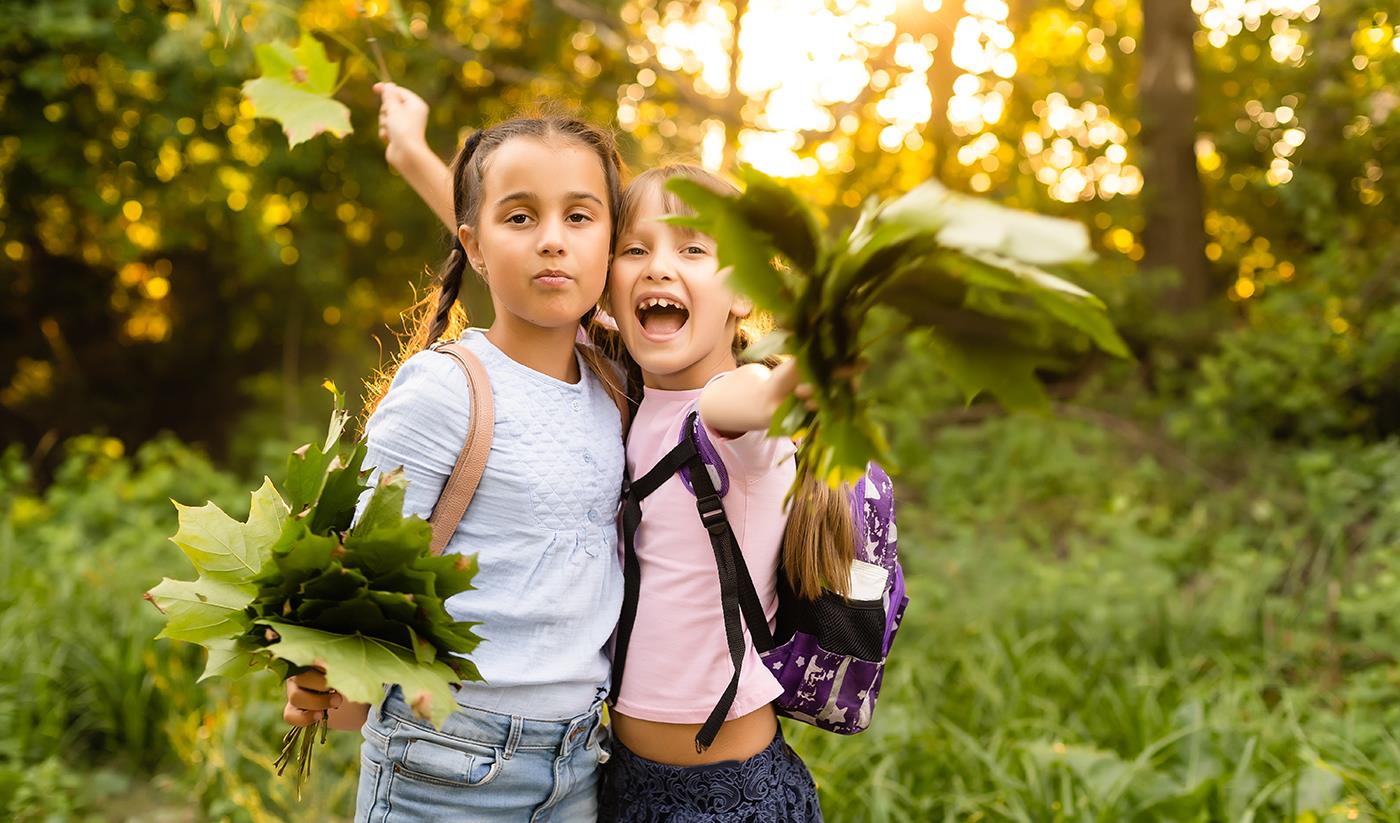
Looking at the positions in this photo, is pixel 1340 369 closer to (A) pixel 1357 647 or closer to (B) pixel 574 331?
(A) pixel 1357 647

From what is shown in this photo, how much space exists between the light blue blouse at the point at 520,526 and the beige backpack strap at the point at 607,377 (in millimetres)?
175

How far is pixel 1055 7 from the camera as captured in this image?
314 inches

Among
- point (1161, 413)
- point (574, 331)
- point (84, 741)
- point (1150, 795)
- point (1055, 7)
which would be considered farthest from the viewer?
point (1055, 7)

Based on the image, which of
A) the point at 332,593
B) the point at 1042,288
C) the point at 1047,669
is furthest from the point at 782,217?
the point at 1047,669

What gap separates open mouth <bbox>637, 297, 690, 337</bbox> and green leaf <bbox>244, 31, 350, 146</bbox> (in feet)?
2.28

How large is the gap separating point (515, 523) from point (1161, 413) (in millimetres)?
5748

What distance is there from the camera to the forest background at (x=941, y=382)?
3.37 metres

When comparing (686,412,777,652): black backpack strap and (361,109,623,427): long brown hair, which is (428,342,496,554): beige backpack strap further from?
(686,412,777,652): black backpack strap

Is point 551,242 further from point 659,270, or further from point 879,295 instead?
point 879,295

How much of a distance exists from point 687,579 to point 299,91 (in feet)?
4.00

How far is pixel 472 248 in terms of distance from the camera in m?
1.86

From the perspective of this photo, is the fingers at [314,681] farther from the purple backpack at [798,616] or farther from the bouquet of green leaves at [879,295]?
the bouquet of green leaves at [879,295]

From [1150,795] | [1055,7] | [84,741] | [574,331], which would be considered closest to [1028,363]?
[574,331]

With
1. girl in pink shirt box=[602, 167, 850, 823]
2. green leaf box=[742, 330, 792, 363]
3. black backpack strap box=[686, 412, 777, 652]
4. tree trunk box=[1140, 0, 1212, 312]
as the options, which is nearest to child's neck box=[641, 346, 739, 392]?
girl in pink shirt box=[602, 167, 850, 823]
